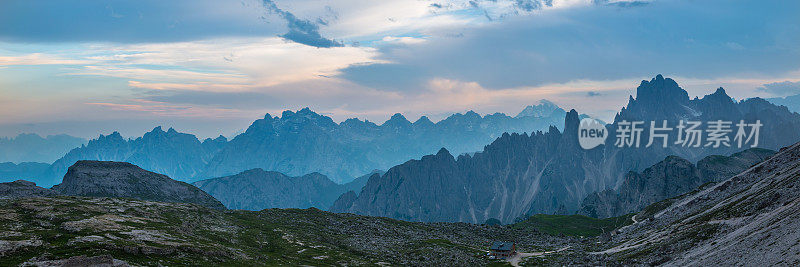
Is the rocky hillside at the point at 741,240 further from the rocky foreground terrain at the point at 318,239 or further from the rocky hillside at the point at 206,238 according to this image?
the rocky hillside at the point at 206,238

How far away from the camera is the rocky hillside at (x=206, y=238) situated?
75438mm

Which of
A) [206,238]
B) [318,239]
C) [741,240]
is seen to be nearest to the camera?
[741,240]

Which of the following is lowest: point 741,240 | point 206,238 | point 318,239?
point 318,239

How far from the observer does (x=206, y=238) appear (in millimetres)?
107625

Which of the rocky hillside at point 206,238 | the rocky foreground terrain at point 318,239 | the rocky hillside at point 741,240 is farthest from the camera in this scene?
the rocky hillside at point 206,238

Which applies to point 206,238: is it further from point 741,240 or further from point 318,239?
point 741,240

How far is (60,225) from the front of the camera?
290 feet

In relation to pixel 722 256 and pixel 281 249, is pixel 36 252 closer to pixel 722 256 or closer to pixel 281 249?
pixel 281 249

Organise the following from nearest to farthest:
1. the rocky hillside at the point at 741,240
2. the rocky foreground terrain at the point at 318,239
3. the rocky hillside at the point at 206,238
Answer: the rocky hillside at the point at 741,240, the rocky foreground terrain at the point at 318,239, the rocky hillside at the point at 206,238

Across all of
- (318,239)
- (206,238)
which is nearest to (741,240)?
(318,239)

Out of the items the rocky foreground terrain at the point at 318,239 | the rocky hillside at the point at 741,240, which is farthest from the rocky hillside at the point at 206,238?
the rocky hillside at the point at 741,240

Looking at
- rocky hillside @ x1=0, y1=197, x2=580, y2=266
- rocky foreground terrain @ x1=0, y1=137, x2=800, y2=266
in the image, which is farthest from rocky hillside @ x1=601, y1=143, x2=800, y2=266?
rocky hillside @ x1=0, y1=197, x2=580, y2=266

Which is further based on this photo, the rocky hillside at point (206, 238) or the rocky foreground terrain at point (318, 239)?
the rocky hillside at point (206, 238)

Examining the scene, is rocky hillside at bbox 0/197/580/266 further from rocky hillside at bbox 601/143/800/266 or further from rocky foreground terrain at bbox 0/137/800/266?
rocky hillside at bbox 601/143/800/266
